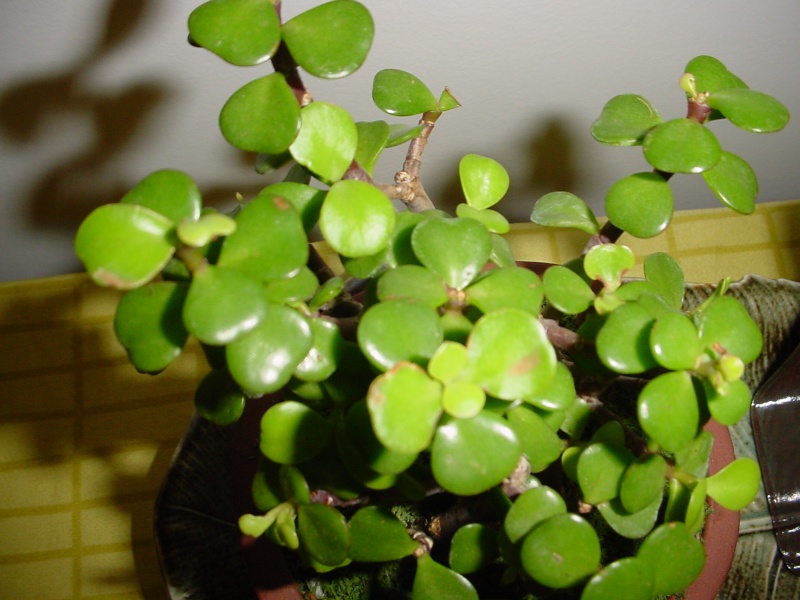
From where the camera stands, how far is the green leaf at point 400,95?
1.67 feet

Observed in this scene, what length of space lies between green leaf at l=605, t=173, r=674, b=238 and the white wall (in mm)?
514

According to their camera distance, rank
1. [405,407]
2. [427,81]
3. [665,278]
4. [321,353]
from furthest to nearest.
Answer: [427,81] → [665,278] → [321,353] → [405,407]

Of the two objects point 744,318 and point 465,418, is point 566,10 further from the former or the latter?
point 465,418

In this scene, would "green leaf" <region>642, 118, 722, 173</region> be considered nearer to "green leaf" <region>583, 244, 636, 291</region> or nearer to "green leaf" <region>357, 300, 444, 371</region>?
"green leaf" <region>583, 244, 636, 291</region>

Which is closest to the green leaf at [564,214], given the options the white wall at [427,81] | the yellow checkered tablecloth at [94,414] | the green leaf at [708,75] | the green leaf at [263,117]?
the green leaf at [708,75]

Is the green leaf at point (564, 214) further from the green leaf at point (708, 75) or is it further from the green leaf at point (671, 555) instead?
the green leaf at point (671, 555)

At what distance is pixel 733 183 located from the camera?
0.45 m

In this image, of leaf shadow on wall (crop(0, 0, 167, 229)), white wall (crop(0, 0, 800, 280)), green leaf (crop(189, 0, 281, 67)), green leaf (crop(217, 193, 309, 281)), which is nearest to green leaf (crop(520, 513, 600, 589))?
green leaf (crop(217, 193, 309, 281))

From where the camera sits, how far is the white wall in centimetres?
88

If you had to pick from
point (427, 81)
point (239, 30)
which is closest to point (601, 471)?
point (239, 30)

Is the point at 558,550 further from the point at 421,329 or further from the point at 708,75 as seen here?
the point at 708,75

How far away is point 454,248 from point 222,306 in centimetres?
15

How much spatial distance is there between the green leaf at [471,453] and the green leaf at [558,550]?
0.09m

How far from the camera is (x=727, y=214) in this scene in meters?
1.11
